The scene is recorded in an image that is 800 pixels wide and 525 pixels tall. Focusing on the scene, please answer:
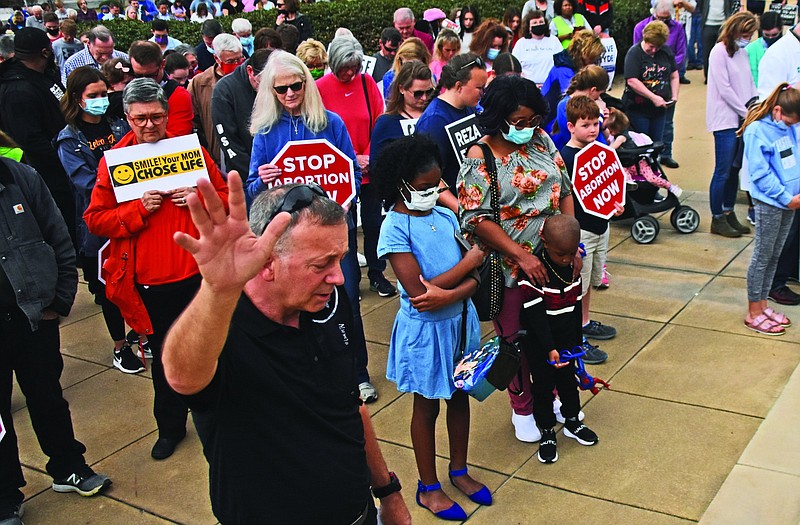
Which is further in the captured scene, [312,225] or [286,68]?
[286,68]

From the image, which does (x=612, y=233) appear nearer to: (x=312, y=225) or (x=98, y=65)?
(x=98, y=65)

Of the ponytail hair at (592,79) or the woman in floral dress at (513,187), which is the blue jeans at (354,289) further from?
the ponytail hair at (592,79)

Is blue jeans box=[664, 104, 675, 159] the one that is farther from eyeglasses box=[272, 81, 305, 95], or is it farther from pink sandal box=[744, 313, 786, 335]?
eyeglasses box=[272, 81, 305, 95]

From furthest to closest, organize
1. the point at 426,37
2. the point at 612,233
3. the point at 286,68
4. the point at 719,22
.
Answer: the point at 719,22 < the point at 426,37 < the point at 612,233 < the point at 286,68

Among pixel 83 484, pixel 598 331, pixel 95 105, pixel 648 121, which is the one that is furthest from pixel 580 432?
pixel 648 121

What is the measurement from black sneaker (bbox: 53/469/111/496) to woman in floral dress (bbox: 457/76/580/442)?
2415 mm

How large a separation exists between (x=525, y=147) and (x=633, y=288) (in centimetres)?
310

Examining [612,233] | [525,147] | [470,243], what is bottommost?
[612,233]

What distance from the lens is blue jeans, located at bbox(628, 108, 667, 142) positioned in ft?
33.0

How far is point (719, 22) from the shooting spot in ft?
51.9

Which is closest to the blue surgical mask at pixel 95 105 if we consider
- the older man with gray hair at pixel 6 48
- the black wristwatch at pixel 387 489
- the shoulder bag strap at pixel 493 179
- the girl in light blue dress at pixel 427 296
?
the girl in light blue dress at pixel 427 296

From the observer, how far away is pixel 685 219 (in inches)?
345

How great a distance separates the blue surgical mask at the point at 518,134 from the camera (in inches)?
183

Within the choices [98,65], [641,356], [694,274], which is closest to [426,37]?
[98,65]
